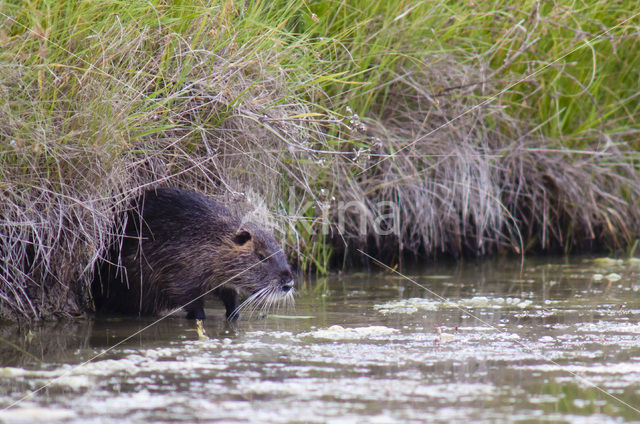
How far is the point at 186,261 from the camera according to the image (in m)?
4.06

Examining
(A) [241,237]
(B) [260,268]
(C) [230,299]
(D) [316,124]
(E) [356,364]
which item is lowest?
(E) [356,364]

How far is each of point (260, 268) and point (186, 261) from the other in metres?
0.35

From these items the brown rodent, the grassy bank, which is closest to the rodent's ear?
the brown rodent

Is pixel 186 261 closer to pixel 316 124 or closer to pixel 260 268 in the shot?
pixel 260 268

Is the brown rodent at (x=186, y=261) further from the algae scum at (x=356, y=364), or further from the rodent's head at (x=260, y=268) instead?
the algae scum at (x=356, y=364)

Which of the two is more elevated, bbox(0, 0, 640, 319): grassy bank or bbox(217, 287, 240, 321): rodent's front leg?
bbox(0, 0, 640, 319): grassy bank

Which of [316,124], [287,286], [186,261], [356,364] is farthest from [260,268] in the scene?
[356,364]

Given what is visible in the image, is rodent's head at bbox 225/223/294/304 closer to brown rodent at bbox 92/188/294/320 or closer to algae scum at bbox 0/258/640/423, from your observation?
brown rodent at bbox 92/188/294/320

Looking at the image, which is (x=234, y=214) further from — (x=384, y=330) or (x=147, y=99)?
(x=384, y=330)

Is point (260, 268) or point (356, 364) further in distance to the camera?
point (260, 268)

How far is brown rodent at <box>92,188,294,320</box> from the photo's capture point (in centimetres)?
401

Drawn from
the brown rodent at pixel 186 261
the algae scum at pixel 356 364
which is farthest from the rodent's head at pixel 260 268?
the algae scum at pixel 356 364

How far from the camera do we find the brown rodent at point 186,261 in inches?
158

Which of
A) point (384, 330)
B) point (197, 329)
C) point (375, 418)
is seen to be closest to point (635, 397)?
point (375, 418)
